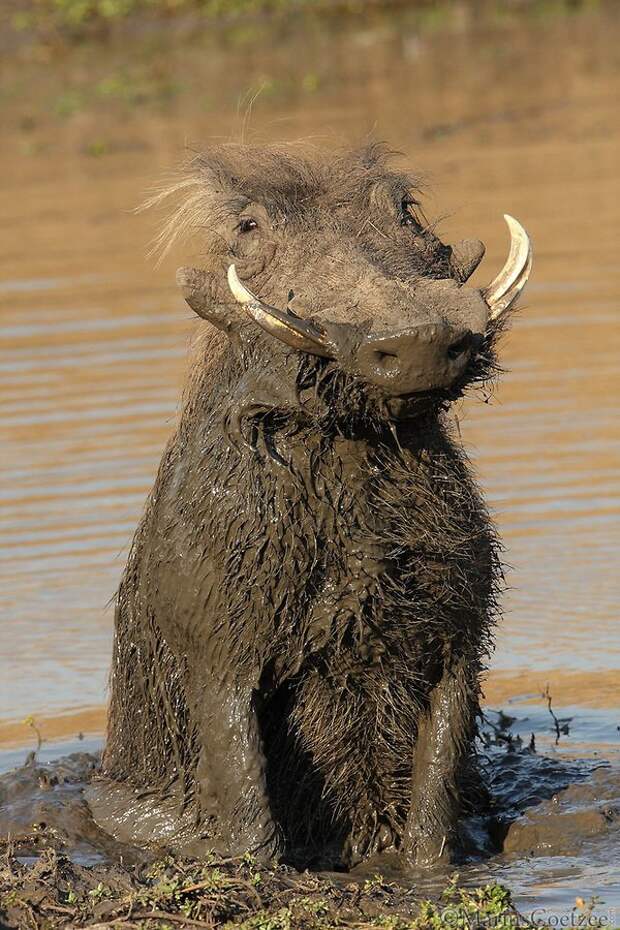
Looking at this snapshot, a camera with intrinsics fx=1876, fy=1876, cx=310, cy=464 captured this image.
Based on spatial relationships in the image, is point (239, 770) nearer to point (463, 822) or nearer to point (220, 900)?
point (220, 900)

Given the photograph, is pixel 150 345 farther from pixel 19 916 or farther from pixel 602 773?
pixel 19 916

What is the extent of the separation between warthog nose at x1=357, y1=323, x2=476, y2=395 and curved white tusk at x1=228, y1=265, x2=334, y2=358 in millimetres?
145

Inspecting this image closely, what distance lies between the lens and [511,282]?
586cm

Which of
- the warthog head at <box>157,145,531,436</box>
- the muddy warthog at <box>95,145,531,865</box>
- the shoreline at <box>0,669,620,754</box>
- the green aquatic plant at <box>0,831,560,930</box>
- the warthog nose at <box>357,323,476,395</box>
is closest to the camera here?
the warthog nose at <box>357,323,476,395</box>

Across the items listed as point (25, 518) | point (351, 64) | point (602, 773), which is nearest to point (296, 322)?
point (602, 773)

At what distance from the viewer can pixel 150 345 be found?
555 inches

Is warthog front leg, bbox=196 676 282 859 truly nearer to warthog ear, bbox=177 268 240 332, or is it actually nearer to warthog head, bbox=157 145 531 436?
warthog head, bbox=157 145 531 436

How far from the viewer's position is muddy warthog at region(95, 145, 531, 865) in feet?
19.5

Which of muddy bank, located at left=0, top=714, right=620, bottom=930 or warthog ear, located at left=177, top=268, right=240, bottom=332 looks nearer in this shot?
muddy bank, located at left=0, top=714, right=620, bottom=930

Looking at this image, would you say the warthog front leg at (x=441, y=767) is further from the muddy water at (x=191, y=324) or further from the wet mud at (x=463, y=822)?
the muddy water at (x=191, y=324)

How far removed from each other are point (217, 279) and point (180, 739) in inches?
65.1

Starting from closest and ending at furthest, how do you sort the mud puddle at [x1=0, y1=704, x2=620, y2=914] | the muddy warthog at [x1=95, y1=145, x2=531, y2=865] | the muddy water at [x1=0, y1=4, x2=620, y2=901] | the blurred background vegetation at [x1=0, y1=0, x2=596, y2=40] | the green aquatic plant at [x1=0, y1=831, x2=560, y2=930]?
the green aquatic plant at [x1=0, y1=831, x2=560, y2=930] → the muddy warthog at [x1=95, y1=145, x2=531, y2=865] → the mud puddle at [x1=0, y1=704, x2=620, y2=914] → the muddy water at [x1=0, y1=4, x2=620, y2=901] → the blurred background vegetation at [x1=0, y1=0, x2=596, y2=40]

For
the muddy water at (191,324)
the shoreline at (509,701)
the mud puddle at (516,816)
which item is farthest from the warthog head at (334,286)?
the shoreline at (509,701)

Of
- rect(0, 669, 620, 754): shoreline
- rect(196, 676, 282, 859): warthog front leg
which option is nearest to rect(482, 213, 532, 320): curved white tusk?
rect(196, 676, 282, 859): warthog front leg
